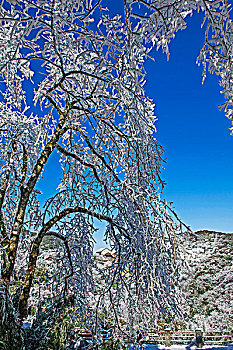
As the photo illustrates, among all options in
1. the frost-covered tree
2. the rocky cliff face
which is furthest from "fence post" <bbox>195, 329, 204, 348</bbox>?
the frost-covered tree

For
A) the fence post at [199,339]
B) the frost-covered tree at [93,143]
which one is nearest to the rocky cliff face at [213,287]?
the fence post at [199,339]

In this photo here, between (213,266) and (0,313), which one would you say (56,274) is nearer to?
(0,313)

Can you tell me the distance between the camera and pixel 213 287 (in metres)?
12.7

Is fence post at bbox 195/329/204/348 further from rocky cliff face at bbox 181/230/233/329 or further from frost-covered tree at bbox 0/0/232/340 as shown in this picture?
frost-covered tree at bbox 0/0/232/340

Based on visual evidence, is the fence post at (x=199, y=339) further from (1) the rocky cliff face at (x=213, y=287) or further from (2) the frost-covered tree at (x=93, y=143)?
(2) the frost-covered tree at (x=93, y=143)

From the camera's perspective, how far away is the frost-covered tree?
6.02ft

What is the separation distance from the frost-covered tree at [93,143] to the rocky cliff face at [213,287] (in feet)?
19.0

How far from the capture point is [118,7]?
275 cm

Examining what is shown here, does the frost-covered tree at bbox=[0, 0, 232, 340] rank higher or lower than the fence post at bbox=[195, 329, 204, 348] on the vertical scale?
higher

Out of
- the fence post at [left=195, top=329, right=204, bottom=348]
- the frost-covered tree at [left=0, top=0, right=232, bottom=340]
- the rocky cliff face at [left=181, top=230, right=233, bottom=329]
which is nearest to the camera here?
the frost-covered tree at [left=0, top=0, right=232, bottom=340]

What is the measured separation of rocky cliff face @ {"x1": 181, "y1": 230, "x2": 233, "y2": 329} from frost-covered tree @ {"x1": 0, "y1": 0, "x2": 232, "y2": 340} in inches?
228

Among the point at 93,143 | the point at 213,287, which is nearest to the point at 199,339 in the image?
the point at 213,287

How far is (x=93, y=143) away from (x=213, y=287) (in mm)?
11564

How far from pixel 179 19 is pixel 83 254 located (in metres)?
2.95
